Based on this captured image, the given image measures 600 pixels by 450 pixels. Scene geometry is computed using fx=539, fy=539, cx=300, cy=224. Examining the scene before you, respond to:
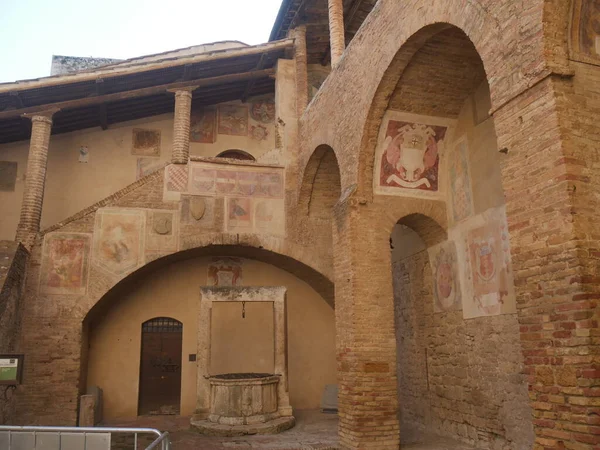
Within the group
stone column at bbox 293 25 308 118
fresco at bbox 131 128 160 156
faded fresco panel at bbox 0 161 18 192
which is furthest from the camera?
fresco at bbox 131 128 160 156

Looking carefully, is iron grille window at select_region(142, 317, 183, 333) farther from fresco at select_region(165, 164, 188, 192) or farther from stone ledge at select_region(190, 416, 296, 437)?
stone ledge at select_region(190, 416, 296, 437)

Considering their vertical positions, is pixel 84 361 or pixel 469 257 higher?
pixel 469 257

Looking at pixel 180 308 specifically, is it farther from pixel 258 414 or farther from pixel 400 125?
pixel 400 125

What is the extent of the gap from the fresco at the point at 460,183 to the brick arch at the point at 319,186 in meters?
2.77

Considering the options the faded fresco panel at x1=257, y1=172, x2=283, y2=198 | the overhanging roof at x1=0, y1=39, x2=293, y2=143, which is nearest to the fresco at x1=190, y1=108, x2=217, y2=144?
the overhanging roof at x1=0, y1=39, x2=293, y2=143

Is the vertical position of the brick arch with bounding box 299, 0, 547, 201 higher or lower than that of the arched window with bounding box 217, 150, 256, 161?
lower

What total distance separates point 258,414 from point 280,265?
3826mm

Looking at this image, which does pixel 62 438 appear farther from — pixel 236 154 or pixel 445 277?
pixel 236 154

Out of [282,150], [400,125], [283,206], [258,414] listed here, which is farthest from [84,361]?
[400,125]

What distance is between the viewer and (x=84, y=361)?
403 inches

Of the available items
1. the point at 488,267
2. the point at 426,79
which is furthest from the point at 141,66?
the point at 488,267

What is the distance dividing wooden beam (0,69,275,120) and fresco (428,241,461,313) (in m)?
6.02

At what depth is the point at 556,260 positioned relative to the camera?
3764mm

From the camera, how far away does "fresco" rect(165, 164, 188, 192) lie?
34.0 ft
